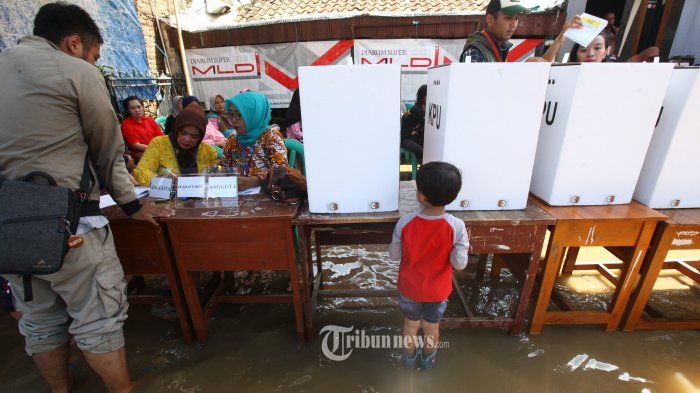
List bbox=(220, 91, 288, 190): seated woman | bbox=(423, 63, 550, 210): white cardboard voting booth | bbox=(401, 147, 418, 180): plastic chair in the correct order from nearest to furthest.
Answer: bbox=(423, 63, 550, 210): white cardboard voting booth → bbox=(220, 91, 288, 190): seated woman → bbox=(401, 147, 418, 180): plastic chair

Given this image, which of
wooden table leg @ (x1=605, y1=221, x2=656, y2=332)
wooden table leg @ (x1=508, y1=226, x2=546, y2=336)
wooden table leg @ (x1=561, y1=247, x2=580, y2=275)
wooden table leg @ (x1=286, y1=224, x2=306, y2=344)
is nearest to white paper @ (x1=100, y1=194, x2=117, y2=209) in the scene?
wooden table leg @ (x1=286, y1=224, x2=306, y2=344)

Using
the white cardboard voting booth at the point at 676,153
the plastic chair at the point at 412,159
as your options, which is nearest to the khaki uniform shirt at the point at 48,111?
the white cardboard voting booth at the point at 676,153

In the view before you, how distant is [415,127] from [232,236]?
2801 millimetres

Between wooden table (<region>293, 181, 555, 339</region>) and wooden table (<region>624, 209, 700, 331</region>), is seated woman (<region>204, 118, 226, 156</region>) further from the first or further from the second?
wooden table (<region>624, 209, 700, 331</region>)

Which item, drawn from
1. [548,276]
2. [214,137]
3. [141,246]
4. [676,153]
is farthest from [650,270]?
[214,137]

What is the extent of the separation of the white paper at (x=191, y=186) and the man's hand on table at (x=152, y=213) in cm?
13

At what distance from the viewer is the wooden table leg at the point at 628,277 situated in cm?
168

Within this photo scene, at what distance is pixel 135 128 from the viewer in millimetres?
4070

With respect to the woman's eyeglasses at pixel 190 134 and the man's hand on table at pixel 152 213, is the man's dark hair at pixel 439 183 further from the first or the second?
the woman's eyeglasses at pixel 190 134

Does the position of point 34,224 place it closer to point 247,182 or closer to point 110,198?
point 110,198

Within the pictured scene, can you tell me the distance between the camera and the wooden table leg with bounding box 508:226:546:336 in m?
1.66

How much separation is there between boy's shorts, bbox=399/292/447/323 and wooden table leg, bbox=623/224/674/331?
1.19 metres

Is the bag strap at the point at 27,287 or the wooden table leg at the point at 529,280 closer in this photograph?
the bag strap at the point at 27,287

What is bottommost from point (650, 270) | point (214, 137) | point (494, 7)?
point (650, 270)
